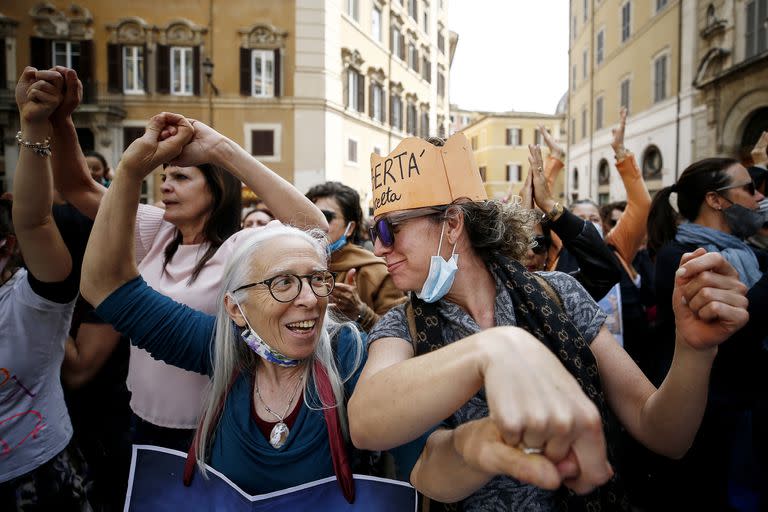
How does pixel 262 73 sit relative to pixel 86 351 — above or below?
above

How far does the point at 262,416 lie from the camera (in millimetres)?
1611

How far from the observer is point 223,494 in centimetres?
139

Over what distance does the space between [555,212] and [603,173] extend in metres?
23.1

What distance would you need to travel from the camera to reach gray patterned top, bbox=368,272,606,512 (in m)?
1.36

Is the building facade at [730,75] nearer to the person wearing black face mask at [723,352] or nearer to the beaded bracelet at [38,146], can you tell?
the person wearing black face mask at [723,352]

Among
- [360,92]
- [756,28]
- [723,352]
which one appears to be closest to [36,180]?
[723,352]

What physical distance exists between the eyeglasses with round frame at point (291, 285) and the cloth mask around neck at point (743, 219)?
2142 millimetres

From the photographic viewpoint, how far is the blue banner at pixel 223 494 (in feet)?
4.41

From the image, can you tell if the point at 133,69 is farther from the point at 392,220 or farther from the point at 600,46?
the point at 600,46

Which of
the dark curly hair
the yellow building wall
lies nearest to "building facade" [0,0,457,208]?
the yellow building wall

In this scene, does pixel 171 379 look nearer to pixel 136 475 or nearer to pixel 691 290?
pixel 136 475

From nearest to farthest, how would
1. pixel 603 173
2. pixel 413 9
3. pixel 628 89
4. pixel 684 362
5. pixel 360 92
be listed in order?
1. pixel 684 362
2. pixel 360 92
3. pixel 628 89
4. pixel 603 173
5. pixel 413 9

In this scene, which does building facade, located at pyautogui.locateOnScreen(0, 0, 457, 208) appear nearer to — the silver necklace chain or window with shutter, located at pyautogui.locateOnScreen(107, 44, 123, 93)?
window with shutter, located at pyautogui.locateOnScreen(107, 44, 123, 93)

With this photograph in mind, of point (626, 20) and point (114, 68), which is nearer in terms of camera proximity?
point (114, 68)
